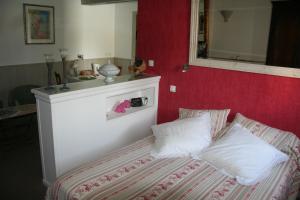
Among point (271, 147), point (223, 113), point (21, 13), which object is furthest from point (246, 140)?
point (21, 13)

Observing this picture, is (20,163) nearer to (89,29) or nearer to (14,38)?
(14,38)

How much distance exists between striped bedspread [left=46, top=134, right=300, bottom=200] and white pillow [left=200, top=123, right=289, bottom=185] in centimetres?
6

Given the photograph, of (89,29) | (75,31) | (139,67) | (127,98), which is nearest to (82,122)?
(127,98)

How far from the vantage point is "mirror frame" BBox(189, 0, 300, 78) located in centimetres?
256

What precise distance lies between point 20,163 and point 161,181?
84.1 inches

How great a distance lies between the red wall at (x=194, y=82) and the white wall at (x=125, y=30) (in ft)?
6.95

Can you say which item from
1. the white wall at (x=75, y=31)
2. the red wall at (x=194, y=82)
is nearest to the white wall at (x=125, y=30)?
the white wall at (x=75, y=31)

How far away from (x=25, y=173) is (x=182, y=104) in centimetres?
207

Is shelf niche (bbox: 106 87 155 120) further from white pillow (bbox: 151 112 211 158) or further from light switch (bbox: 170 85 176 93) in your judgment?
white pillow (bbox: 151 112 211 158)

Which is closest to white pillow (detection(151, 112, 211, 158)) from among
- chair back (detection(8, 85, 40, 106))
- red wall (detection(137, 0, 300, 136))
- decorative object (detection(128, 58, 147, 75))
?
red wall (detection(137, 0, 300, 136))

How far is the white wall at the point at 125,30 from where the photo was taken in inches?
223

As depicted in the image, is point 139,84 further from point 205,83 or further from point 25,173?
point 25,173

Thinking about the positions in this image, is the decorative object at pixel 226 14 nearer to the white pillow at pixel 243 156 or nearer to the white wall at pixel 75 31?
the white pillow at pixel 243 156

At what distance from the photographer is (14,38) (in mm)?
4418
